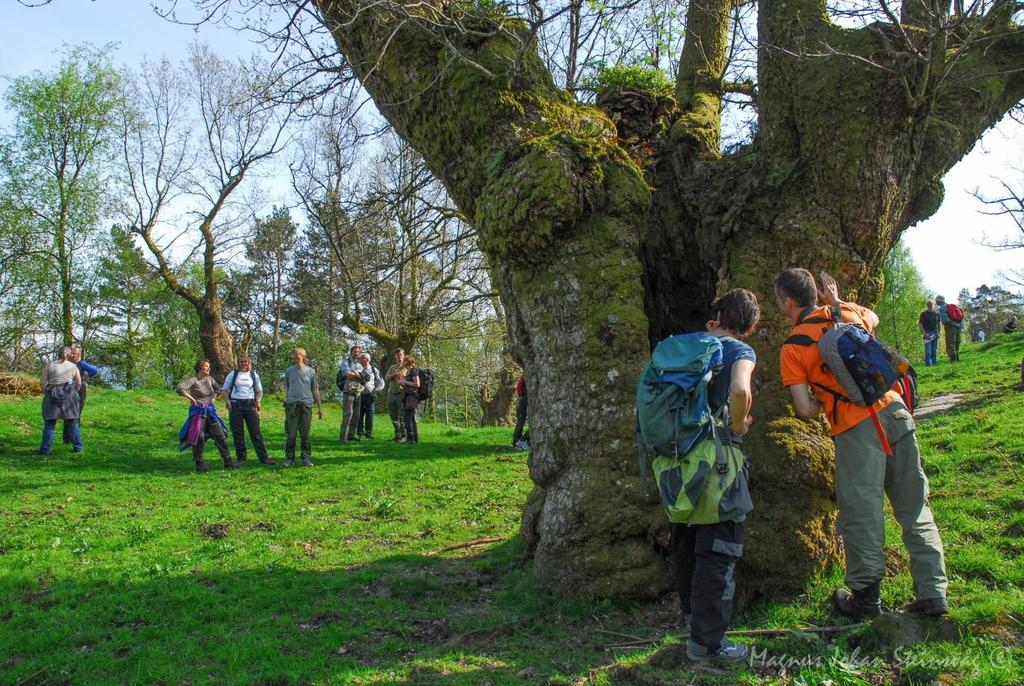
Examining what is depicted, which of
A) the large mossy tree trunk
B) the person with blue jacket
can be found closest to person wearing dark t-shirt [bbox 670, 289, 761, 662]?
the large mossy tree trunk

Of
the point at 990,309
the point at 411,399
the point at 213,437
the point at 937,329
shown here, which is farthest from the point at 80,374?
the point at 990,309

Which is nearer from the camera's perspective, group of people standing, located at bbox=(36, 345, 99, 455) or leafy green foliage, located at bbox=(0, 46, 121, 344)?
group of people standing, located at bbox=(36, 345, 99, 455)

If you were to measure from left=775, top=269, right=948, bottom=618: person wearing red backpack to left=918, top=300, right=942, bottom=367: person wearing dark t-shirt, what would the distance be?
704 inches

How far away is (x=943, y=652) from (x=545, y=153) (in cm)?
385

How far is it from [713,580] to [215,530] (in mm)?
5833

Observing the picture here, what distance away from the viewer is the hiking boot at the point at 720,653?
11.5 ft

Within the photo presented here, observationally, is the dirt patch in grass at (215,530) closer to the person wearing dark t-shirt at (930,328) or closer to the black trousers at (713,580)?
the black trousers at (713,580)

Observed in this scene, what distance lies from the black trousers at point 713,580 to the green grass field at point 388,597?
198 millimetres

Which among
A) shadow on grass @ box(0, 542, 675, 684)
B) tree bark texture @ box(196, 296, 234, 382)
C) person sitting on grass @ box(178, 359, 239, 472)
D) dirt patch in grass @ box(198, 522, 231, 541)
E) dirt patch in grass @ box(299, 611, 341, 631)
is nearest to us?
shadow on grass @ box(0, 542, 675, 684)

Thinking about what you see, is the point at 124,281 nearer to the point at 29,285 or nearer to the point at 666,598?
the point at 29,285

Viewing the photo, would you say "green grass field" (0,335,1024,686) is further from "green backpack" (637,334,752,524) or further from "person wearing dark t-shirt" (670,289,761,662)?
"green backpack" (637,334,752,524)

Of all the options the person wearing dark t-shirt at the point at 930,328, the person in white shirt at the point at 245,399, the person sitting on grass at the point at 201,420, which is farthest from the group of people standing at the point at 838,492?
the person wearing dark t-shirt at the point at 930,328

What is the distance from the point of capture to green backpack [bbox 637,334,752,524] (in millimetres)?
3549

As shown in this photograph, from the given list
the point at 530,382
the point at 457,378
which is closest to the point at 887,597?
the point at 530,382
